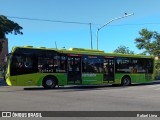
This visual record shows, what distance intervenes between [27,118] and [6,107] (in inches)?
117

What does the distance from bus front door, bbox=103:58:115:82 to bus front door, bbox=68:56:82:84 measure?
8.58 feet

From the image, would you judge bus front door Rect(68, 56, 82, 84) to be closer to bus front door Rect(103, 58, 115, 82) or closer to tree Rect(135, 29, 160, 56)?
bus front door Rect(103, 58, 115, 82)

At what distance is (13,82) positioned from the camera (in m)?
23.0

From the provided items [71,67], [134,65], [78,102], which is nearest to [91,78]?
[71,67]

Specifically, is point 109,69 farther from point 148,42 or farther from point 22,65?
point 148,42

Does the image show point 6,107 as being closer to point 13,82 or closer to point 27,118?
point 27,118

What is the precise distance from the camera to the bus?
76.6ft

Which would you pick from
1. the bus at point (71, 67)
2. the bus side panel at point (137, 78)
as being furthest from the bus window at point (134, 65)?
the bus side panel at point (137, 78)

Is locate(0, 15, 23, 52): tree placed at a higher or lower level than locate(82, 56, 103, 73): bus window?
higher

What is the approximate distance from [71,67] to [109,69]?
372 centimetres

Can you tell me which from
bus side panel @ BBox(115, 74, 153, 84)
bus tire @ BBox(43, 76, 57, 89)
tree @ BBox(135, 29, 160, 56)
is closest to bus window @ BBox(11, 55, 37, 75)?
bus tire @ BBox(43, 76, 57, 89)

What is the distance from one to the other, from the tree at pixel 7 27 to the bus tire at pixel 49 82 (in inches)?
1099

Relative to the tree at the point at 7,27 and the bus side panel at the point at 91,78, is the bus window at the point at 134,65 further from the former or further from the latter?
the tree at the point at 7,27

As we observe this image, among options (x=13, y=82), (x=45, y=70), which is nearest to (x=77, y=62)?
(x=45, y=70)
